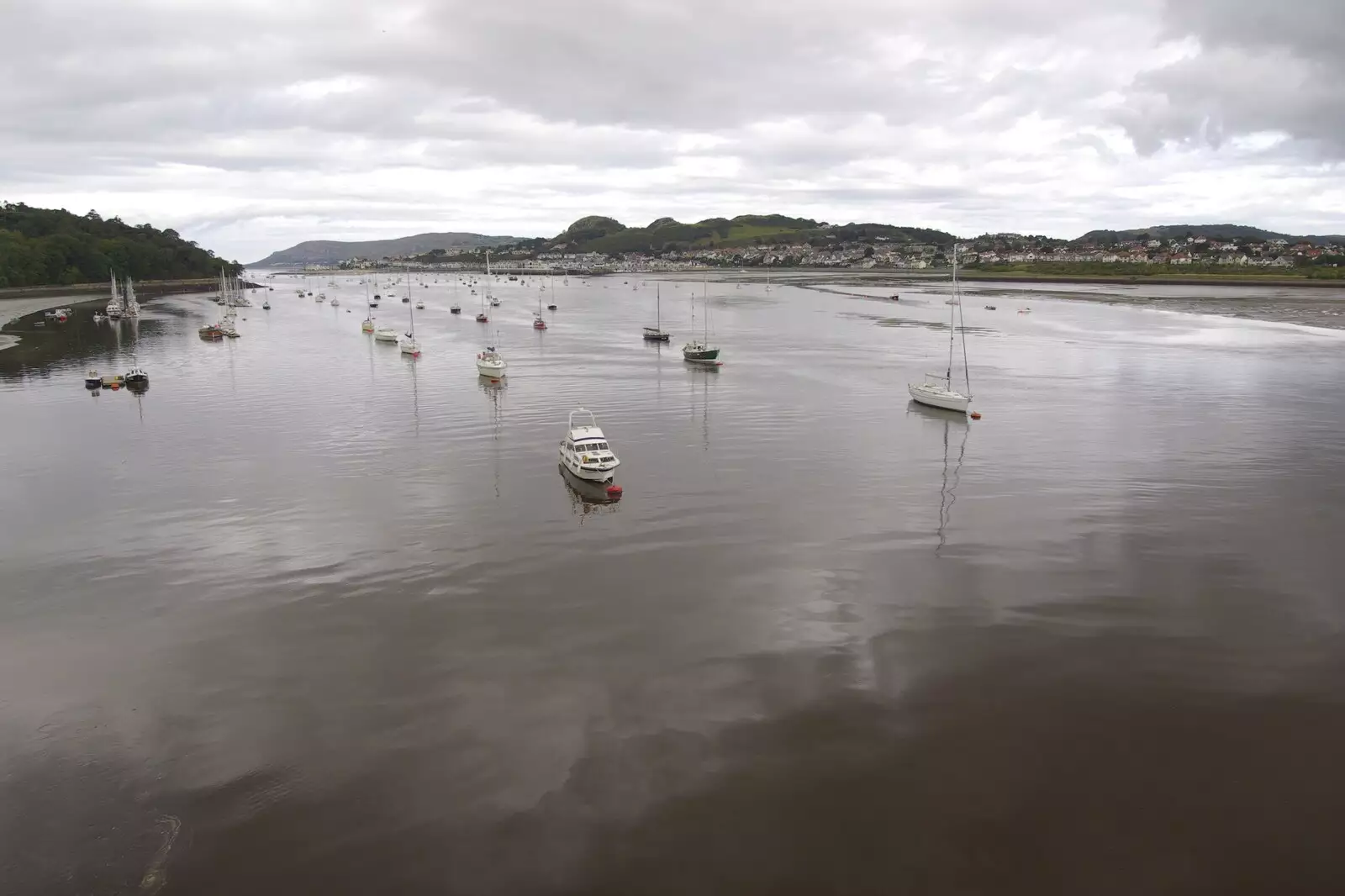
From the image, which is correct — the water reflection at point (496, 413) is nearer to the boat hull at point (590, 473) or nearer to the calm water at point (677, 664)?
the calm water at point (677, 664)

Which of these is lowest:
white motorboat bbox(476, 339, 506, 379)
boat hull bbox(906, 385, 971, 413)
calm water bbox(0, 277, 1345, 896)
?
calm water bbox(0, 277, 1345, 896)

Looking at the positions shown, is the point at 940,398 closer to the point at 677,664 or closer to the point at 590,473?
the point at 590,473

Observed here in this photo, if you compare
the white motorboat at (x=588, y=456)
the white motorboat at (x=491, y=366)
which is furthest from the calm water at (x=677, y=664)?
the white motorboat at (x=491, y=366)

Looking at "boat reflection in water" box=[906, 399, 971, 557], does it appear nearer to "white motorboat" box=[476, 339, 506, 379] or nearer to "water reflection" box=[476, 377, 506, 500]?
"water reflection" box=[476, 377, 506, 500]

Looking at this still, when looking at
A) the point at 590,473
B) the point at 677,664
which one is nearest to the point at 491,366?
the point at 590,473

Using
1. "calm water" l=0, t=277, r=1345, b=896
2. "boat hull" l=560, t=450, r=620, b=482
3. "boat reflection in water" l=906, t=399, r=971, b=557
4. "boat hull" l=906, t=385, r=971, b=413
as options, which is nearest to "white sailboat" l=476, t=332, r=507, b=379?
"calm water" l=0, t=277, r=1345, b=896
